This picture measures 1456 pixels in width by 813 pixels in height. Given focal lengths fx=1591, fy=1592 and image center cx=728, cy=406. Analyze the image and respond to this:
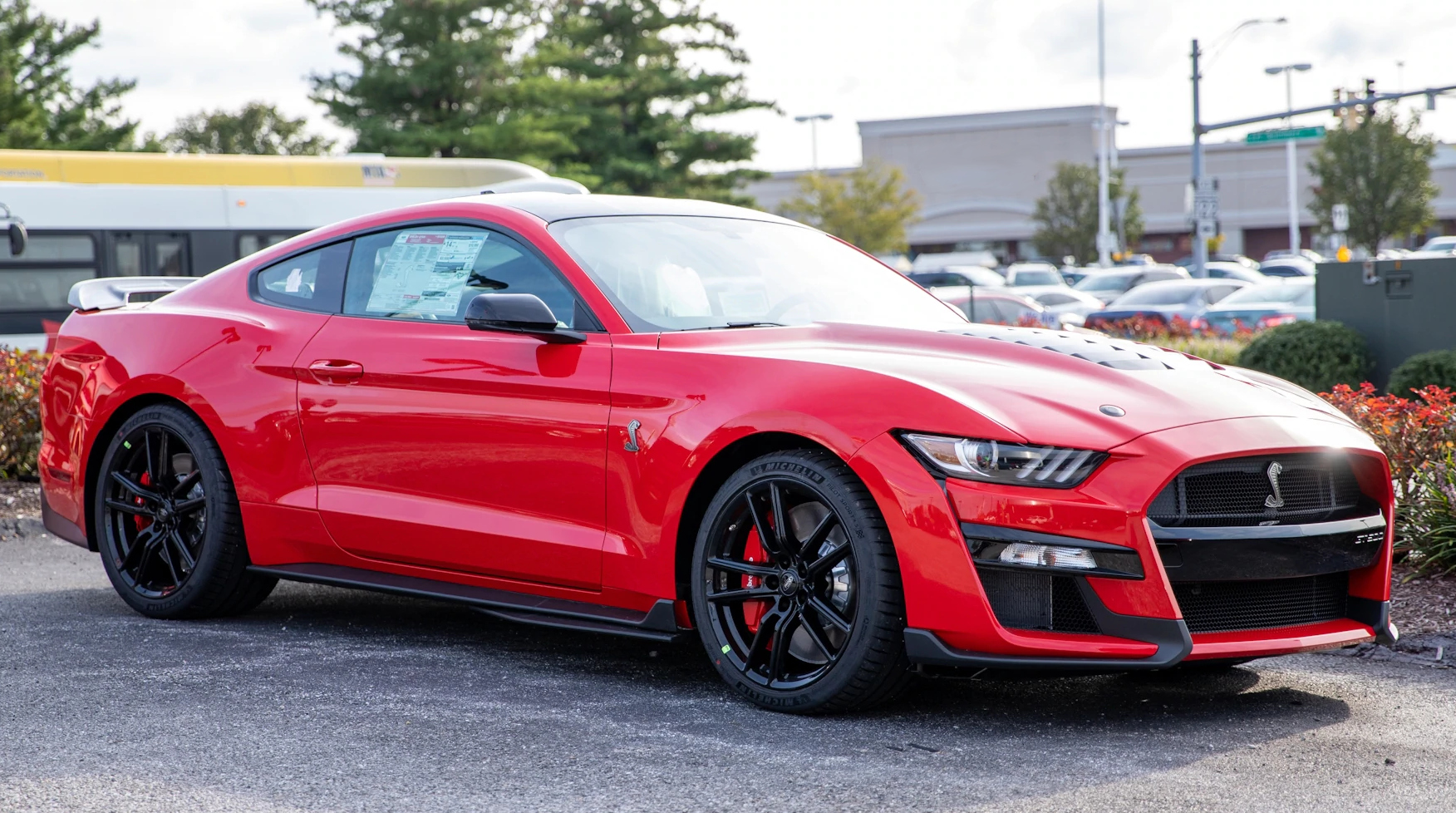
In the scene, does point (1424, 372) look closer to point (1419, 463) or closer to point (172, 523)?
point (1419, 463)

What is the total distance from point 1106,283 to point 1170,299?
474 inches

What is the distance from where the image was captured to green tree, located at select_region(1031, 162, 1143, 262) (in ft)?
220

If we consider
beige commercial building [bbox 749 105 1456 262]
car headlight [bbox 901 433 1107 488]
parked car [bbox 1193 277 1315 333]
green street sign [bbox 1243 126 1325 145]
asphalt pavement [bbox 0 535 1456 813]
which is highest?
beige commercial building [bbox 749 105 1456 262]

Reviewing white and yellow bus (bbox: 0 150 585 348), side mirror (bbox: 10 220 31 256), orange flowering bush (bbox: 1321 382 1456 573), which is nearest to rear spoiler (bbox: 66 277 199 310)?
orange flowering bush (bbox: 1321 382 1456 573)

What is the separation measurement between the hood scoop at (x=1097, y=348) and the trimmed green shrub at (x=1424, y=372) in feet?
29.0

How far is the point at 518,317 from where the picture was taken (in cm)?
455

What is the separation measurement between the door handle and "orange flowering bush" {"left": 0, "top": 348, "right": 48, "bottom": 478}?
4875 millimetres

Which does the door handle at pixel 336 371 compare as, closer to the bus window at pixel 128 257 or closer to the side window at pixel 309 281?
the side window at pixel 309 281

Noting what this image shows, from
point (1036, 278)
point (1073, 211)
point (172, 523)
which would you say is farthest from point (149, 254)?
point (1073, 211)

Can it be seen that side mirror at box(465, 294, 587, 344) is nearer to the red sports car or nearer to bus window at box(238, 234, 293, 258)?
the red sports car

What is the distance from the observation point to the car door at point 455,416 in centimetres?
462

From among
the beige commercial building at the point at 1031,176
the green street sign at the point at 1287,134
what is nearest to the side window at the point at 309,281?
the green street sign at the point at 1287,134

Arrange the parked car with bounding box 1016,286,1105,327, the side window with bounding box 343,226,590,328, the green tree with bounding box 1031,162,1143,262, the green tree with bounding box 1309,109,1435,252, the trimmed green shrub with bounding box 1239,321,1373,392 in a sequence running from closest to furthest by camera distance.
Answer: the side window with bounding box 343,226,590,328 < the trimmed green shrub with bounding box 1239,321,1373,392 < the parked car with bounding box 1016,286,1105,327 < the green tree with bounding box 1309,109,1435,252 < the green tree with bounding box 1031,162,1143,262

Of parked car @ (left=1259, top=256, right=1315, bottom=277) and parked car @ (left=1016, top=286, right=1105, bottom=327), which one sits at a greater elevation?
parked car @ (left=1259, top=256, right=1315, bottom=277)
